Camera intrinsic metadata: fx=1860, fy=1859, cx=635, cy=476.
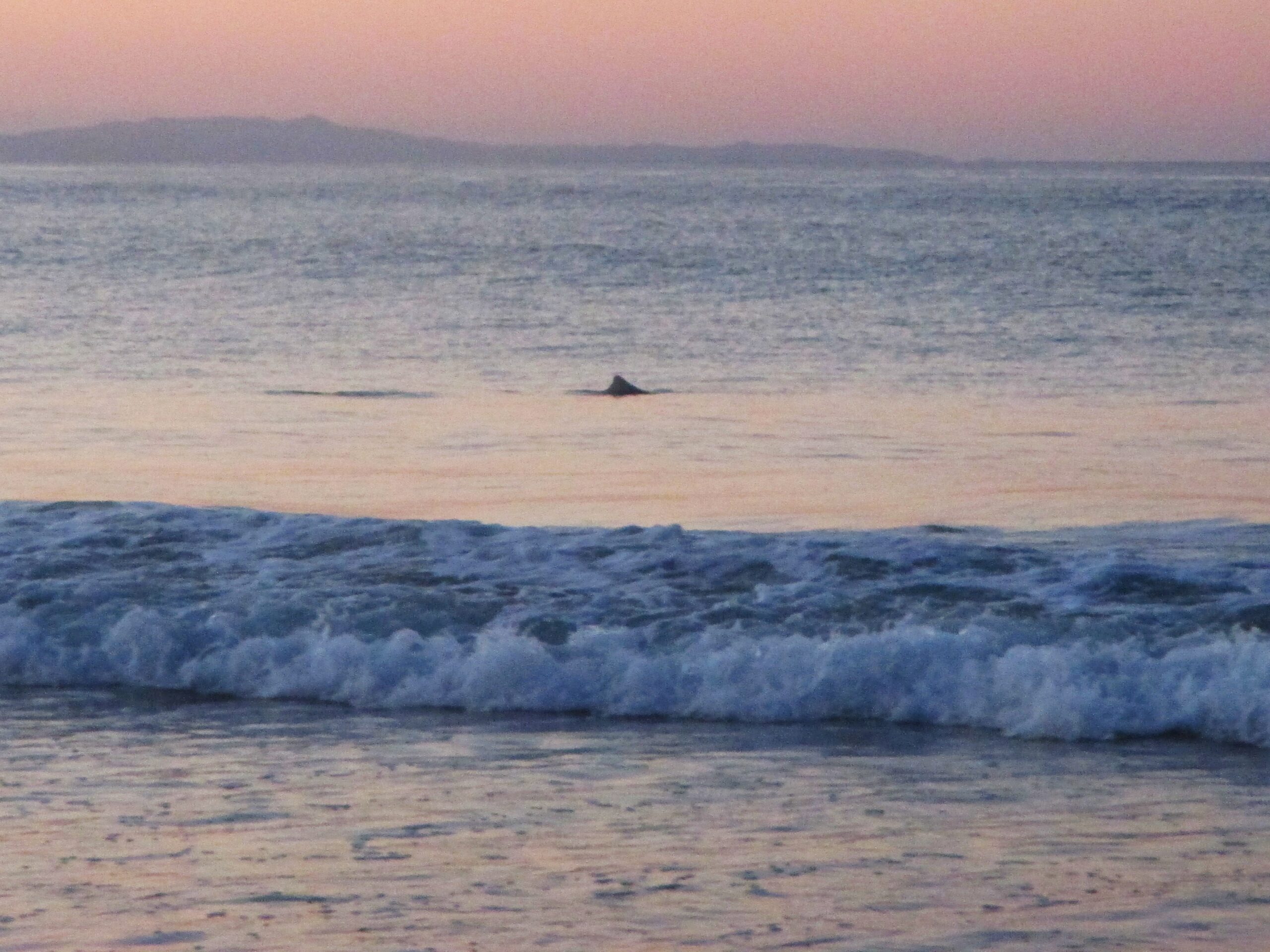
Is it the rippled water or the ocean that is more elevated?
the rippled water

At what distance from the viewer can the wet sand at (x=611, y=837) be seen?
647 centimetres

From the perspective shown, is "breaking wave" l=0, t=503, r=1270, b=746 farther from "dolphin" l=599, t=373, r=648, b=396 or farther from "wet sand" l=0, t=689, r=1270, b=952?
"dolphin" l=599, t=373, r=648, b=396

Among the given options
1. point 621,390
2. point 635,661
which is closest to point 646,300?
point 621,390

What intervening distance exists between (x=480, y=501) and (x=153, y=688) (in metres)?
6.30

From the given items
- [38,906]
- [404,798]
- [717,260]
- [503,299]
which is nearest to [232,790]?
[404,798]

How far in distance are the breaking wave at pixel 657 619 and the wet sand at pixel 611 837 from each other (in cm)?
43

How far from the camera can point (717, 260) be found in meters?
65.6

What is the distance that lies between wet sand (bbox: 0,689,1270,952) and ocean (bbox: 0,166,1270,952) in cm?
3

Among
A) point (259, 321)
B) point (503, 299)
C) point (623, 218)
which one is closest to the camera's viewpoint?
point (259, 321)

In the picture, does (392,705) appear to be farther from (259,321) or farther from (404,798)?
(259,321)

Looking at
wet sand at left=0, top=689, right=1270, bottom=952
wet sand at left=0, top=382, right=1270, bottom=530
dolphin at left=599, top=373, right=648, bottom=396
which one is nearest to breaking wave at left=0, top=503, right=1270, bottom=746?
wet sand at left=0, top=689, right=1270, bottom=952

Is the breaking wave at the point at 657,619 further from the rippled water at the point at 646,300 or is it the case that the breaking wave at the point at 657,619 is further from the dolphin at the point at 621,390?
the rippled water at the point at 646,300

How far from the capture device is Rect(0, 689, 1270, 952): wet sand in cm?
647

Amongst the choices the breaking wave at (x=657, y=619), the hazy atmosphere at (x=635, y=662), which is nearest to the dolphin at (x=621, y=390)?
the hazy atmosphere at (x=635, y=662)
